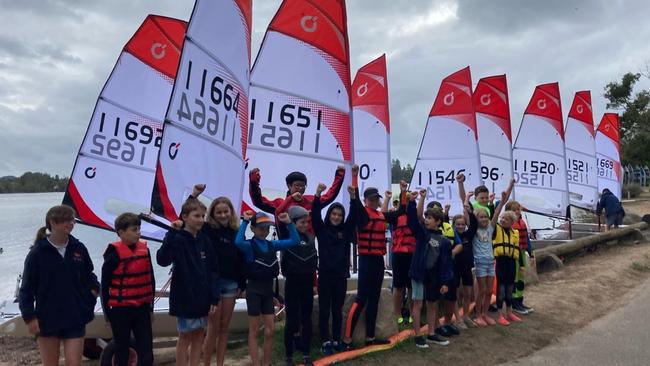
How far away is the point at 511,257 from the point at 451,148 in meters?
5.88

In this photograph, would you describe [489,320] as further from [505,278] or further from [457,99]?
[457,99]

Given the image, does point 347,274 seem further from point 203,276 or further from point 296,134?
point 296,134

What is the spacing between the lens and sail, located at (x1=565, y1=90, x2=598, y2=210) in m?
15.4

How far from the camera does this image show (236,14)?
533 cm

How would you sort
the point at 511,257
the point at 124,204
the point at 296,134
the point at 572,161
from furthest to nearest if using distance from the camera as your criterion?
the point at 572,161 → the point at 124,204 → the point at 296,134 → the point at 511,257

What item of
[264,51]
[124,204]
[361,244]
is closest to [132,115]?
[124,204]

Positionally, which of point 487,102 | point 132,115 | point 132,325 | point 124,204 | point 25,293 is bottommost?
point 132,325

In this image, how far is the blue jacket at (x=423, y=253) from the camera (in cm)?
493

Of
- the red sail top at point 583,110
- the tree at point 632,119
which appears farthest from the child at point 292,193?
the tree at point 632,119

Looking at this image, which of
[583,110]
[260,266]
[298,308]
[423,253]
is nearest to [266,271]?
[260,266]

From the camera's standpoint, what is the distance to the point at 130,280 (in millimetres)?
3562

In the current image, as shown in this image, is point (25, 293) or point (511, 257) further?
point (511, 257)

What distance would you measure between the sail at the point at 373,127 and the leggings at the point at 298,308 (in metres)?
6.02

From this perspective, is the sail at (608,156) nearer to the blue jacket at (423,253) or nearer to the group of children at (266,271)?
the group of children at (266,271)
